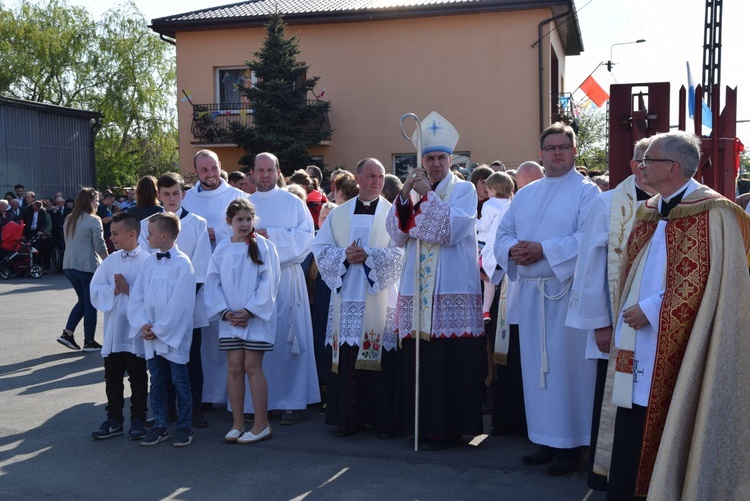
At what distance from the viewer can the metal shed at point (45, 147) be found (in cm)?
2702

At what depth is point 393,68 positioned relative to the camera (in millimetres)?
26250

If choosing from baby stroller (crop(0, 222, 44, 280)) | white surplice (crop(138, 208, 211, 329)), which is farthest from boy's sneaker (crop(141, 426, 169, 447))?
baby stroller (crop(0, 222, 44, 280))

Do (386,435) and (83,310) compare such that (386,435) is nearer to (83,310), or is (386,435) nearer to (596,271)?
(596,271)

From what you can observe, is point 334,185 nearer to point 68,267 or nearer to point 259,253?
point 259,253

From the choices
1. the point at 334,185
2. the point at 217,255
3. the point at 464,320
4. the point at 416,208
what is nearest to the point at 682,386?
the point at 464,320

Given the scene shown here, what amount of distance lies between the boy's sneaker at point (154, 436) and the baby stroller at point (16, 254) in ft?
47.1

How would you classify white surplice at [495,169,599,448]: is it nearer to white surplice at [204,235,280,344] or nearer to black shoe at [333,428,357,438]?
black shoe at [333,428,357,438]

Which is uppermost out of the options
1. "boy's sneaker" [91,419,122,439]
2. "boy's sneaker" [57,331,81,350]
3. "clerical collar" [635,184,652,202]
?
"clerical collar" [635,184,652,202]

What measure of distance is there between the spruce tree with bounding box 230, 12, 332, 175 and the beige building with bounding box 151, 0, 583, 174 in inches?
72.1

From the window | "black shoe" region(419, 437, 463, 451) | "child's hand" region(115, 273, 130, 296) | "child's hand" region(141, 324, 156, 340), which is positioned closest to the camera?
"black shoe" region(419, 437, 463, 451)

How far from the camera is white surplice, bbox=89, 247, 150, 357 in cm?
662

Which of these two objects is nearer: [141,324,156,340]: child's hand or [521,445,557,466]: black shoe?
[521,445,557,466]: black shoe

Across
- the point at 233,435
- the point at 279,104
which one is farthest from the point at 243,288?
the point at 279,104

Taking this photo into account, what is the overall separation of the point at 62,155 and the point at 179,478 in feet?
84.1
